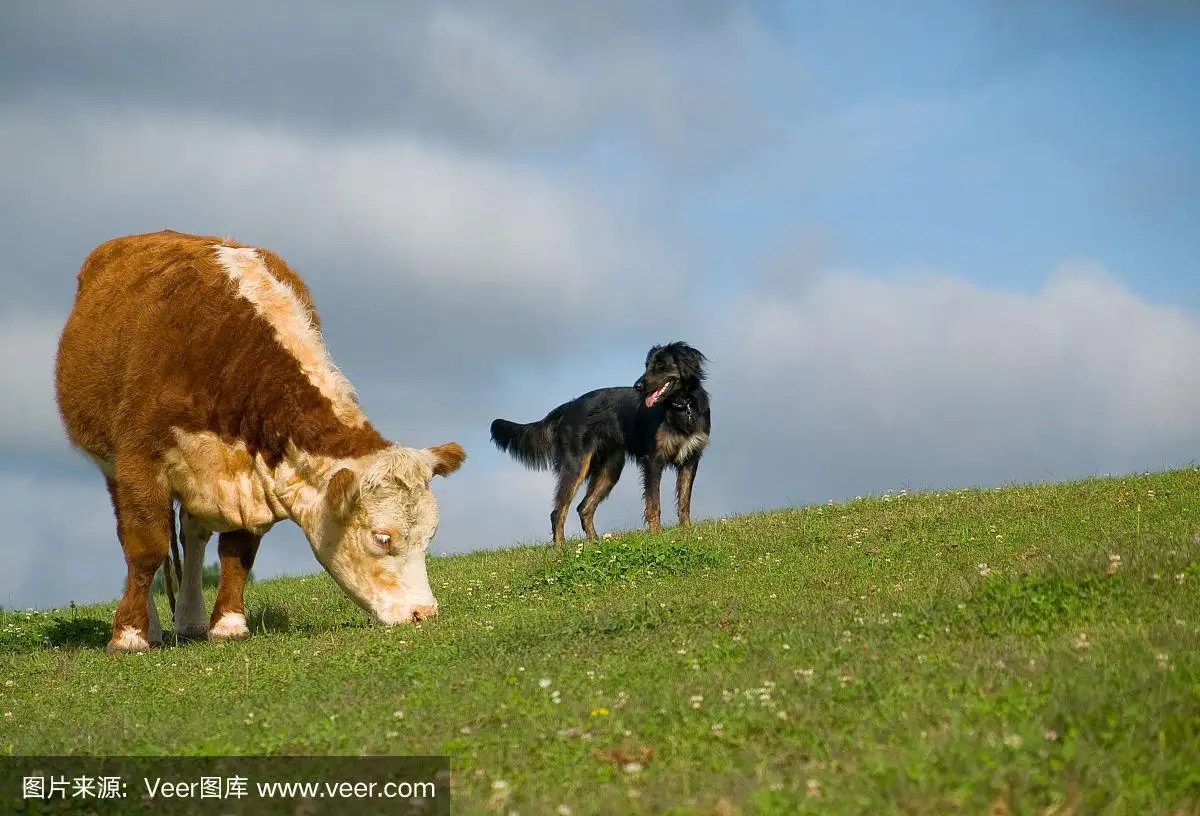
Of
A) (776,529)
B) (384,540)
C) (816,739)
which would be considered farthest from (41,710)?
(776,529)

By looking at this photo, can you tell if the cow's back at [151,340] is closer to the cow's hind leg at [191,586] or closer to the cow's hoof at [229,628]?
the cow's hind leg at [191,586]

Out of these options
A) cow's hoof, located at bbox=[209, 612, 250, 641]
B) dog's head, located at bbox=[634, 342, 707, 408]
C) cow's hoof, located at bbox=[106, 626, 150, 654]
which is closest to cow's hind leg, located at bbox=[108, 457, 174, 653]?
cow's hoof, located at bbox=[106, 626, 150, 654]

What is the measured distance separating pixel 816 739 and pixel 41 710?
725 cm

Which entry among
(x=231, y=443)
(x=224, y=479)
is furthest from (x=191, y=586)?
(x=231, y=443)

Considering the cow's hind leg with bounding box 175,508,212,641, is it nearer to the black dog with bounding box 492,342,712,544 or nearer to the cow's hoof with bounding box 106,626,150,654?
the cow's hoof with bounding box 106,626,150,654

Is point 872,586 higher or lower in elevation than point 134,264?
lower

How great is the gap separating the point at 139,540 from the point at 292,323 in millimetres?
2801

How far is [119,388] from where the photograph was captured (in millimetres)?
13445

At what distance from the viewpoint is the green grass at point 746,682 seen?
5867 millimetres

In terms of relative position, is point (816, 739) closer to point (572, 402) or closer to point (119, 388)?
point (119, 388)

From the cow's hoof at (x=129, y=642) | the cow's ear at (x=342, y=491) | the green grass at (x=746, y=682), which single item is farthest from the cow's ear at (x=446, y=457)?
the cow's hoof at (x=129, y=642)

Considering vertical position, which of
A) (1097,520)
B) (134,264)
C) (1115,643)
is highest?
(134,264)

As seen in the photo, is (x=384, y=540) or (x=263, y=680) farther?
(x=384, y=540)

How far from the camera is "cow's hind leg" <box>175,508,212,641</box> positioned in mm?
13836
